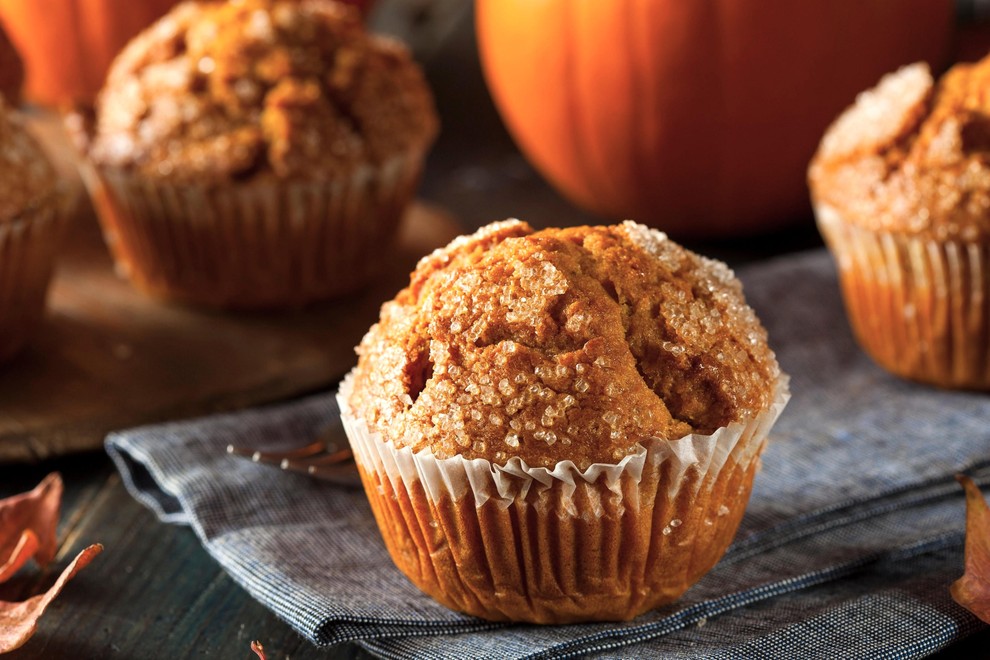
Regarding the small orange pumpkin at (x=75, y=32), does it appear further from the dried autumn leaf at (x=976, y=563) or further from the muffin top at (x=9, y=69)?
the dried autumn leaf at (x=976, y=563)

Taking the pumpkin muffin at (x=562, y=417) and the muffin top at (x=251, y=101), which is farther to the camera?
the muffin top at (x=251, y=101)

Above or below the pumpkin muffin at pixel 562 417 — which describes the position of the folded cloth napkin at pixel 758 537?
below

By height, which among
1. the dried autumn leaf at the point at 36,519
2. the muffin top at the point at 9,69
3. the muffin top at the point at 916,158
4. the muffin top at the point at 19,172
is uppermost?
the muffin top at the point at 9,69

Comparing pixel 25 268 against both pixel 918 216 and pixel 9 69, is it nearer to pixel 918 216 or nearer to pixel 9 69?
pixel 9 69

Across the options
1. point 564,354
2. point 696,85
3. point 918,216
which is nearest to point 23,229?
point 564,354

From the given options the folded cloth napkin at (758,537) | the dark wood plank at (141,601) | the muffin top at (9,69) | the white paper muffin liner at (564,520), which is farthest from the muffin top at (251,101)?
the white paper muffin liner at (564,520)

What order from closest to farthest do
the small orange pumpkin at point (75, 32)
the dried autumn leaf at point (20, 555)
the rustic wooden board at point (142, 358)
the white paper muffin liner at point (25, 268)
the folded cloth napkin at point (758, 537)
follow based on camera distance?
the folded cloth napkin at point (758, 537) < the dried autumn leaf at point (20, 555) < the rustic wooden board at point (142, 358) < the white paper muffin liner at point (25, 268) < the small orange pumpkin at point (75, 32)

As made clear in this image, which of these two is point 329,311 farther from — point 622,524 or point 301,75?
point 622,524

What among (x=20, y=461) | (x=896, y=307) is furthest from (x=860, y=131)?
(x=20, y=461)
